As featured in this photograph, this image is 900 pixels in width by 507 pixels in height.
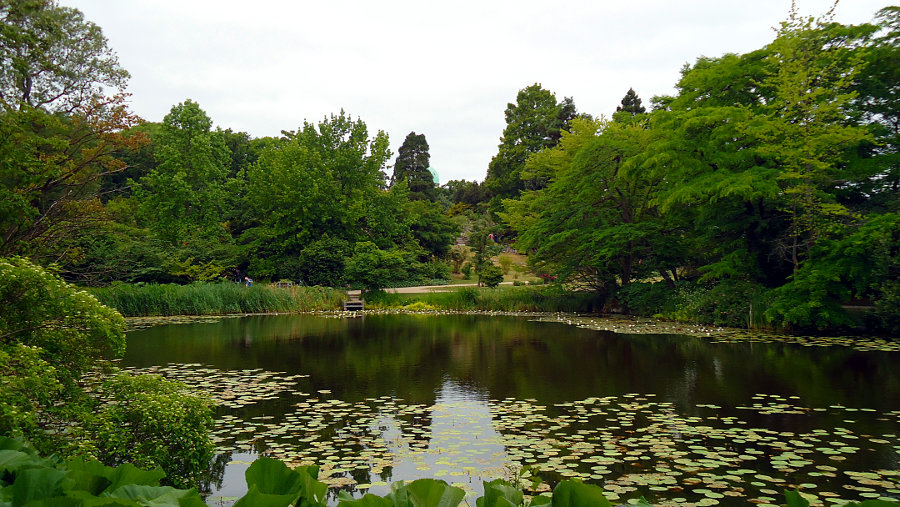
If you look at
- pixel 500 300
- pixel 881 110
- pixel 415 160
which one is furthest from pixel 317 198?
pixel 881 110

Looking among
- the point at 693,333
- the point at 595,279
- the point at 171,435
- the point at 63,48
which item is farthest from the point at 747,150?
the point at 63,48

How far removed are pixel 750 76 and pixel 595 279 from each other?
959 centimetres

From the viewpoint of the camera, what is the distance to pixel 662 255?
830 inches

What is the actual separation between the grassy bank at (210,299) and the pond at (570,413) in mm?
9251

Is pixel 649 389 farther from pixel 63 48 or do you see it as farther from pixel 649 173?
pixel 63 48

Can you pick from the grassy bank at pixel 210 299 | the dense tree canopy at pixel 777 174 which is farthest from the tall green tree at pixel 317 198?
the dense tree canopy at pixel 777 174

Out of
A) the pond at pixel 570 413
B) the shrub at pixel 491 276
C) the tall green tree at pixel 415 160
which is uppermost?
the tall green tree at pixel 415 160

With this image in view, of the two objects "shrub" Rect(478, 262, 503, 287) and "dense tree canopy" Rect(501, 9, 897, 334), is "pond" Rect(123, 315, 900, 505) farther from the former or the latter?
"shrub" Rect(478, 262, 503, 287)

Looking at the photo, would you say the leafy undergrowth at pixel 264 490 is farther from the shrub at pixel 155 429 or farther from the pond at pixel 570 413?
the shrub at pixel 155 429

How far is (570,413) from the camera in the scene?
7.51 m

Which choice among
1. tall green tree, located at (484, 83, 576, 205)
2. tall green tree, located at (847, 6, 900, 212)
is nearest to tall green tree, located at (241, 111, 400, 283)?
tall green tree, located at (484, 83, 576, 205)

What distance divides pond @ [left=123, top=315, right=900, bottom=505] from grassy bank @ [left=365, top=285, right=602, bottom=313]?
9.40m

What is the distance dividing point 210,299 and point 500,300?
12.6m

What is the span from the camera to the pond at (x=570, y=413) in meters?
5.16
